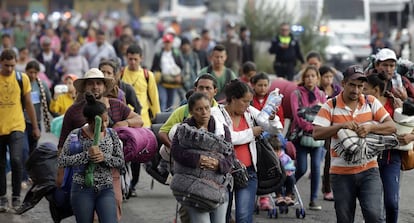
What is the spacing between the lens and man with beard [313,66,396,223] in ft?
28.8

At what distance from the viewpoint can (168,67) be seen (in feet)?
60.5

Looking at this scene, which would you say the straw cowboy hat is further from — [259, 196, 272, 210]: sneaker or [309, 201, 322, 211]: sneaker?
[309, 201, 322, 211]: sneaker

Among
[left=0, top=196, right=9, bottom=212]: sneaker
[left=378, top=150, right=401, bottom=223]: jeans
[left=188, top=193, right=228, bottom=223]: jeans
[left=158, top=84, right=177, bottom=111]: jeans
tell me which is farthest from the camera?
[left=158, top=84, right=177, bottom=111]: jeans

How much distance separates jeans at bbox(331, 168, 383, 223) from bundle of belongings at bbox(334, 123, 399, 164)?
5.6 inches

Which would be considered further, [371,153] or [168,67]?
[168,67]

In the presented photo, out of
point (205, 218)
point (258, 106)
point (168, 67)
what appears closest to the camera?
point (205, 218)

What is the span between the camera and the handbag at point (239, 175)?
28.5 ft

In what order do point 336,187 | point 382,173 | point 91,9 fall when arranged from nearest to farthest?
point 336,187 < point 382,173 < point 91,9

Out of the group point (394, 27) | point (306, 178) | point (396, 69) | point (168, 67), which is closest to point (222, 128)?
point (396, 69)

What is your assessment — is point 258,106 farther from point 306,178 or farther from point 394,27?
point 394,27

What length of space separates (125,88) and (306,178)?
3541mm

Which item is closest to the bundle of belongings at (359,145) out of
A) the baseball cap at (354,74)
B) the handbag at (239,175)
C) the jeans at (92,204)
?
the baseball cap at (354,74)

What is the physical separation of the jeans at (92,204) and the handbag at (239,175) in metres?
0.99

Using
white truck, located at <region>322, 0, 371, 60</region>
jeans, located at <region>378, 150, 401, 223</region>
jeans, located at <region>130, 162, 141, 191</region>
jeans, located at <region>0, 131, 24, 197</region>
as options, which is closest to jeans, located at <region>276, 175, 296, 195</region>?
jeans, located at <region>378, 150, 401, 223</region>
